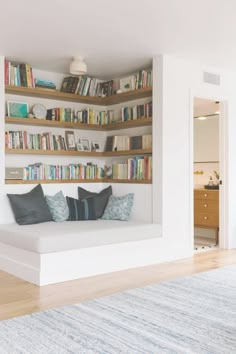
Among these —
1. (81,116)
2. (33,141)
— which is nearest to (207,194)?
(81,116)

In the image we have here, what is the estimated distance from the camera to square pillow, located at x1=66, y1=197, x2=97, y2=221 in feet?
17.4

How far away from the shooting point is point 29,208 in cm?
495

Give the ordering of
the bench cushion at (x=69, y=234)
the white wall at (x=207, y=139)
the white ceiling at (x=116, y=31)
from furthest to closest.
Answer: the white wall at (x=207, y=139) → the bench cushion at (x=69, y=234) → the white ceiling at (x=116, y=31)

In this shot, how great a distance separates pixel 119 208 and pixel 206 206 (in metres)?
2.12

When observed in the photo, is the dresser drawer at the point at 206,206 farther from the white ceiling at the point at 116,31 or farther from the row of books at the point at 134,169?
the white ceiling at the point at 116,31

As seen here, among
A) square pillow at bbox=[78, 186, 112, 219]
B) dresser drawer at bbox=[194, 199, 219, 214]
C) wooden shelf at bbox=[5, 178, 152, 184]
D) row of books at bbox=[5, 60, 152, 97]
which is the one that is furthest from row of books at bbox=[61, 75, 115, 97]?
dresser drawer at bbox=[194, 199, 219, 214]

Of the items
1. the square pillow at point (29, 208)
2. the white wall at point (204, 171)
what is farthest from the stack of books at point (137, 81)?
the white wall at point (204, 171)

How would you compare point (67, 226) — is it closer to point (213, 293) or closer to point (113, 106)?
point (213, 293)

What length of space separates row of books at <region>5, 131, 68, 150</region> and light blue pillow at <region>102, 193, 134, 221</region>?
105 cm

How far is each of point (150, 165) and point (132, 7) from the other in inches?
85.7

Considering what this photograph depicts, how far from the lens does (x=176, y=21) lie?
401cm

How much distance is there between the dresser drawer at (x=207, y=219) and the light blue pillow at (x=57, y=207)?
2.67m

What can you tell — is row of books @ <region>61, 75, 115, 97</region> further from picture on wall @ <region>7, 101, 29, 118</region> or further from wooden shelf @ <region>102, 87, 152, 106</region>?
picture on wall @ <region>7, 101, 29, 118</region>

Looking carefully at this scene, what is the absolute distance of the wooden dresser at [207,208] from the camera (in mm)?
6781
